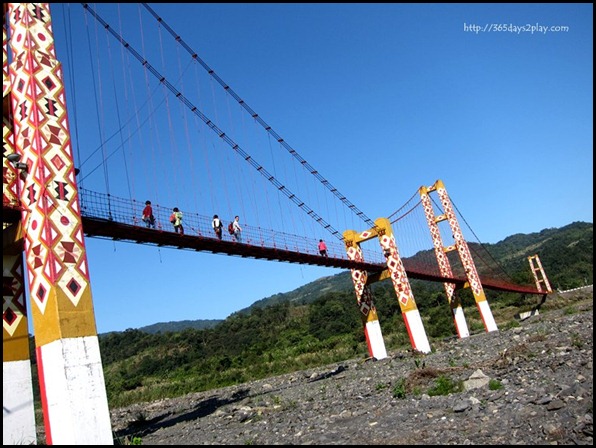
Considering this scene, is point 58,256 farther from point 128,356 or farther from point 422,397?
point 128,356

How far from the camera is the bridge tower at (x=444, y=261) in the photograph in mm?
27750

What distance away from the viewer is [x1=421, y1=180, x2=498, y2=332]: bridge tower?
93.2 feet

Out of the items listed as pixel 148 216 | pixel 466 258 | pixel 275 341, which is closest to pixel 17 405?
pixel 148 216

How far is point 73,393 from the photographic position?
7312mm

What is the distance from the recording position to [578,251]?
7381 centimetres

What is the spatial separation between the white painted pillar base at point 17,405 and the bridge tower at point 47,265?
2 cm

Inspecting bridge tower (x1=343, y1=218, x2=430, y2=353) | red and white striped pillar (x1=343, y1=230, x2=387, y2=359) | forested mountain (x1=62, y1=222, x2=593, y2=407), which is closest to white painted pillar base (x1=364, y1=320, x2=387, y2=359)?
red and white striped pillar (x1=343, y1=230, x2=387, y2=359)

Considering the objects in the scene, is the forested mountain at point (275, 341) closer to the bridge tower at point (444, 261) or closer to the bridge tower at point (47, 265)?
the bridge tower at point (444, 261)

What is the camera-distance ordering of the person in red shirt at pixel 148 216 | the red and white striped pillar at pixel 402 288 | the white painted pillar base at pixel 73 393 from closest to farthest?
the white painted pillar base at pixel 73 393 < the person in red shirt at pixel 148 216 < the red and white striped pillar at pixel 402 288

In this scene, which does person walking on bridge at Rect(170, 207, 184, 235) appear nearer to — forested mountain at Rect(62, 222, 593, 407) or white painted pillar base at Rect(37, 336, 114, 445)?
white painted pillar base at Rect(37, 336, 114, 445)

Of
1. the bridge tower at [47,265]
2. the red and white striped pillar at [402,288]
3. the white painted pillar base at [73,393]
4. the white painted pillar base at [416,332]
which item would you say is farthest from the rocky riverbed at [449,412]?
the red and white striped pillar at [402,288]

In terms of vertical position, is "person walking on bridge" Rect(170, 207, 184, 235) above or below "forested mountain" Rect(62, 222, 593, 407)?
above

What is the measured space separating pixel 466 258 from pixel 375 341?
1284 cm

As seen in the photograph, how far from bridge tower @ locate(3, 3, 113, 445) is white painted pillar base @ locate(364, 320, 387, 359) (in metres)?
14.9
